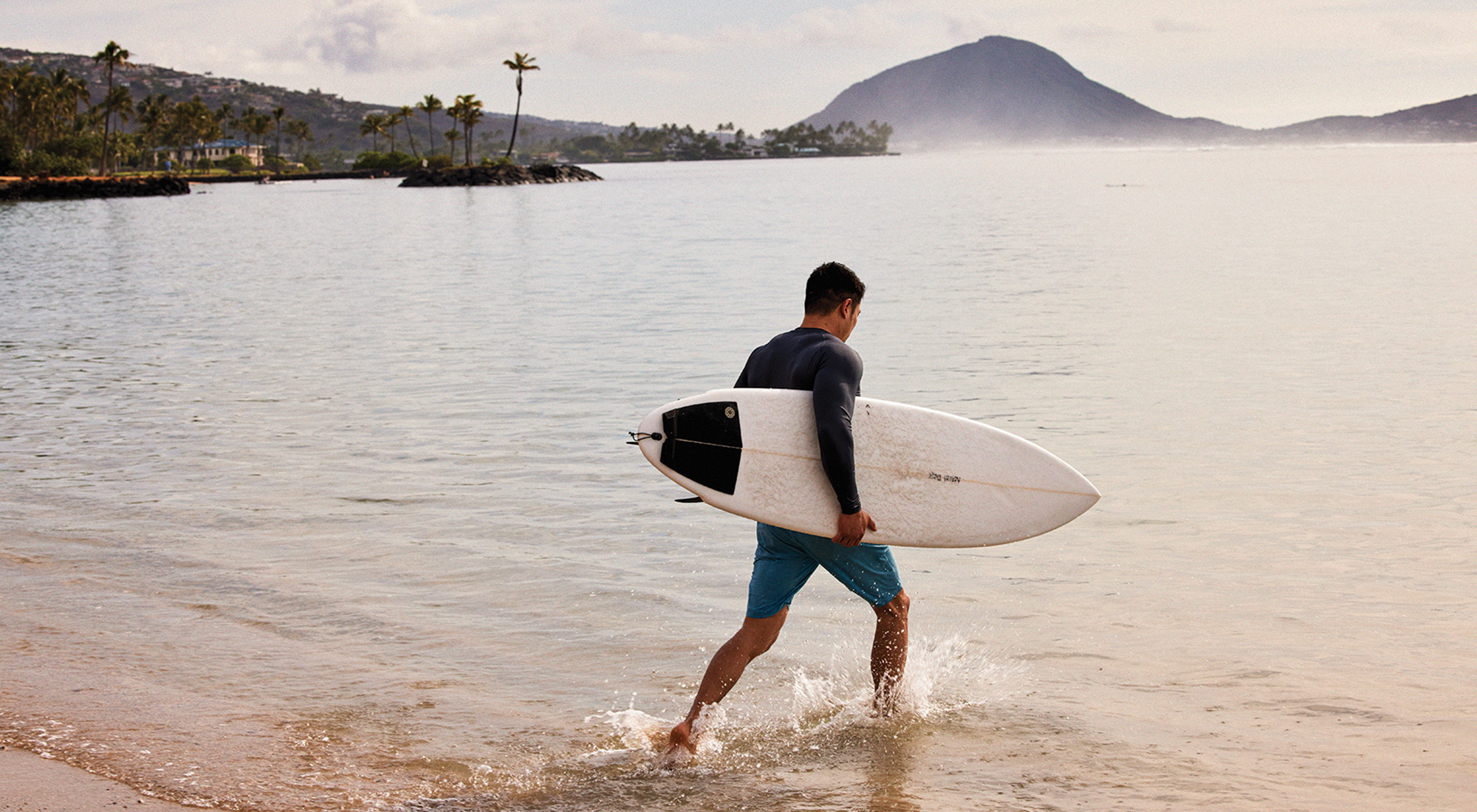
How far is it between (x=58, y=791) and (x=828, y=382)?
3126 millimetres

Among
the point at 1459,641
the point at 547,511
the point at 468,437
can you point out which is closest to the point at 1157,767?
the point at 1459,641

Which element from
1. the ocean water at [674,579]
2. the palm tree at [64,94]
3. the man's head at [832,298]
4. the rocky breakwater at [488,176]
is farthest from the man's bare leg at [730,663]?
the palm tree at [64,94]

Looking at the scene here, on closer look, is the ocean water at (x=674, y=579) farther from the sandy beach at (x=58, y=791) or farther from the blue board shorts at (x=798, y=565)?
the blue board shorts at (x=798, y=565)

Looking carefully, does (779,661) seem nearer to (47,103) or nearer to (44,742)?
(44,742)

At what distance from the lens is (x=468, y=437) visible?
11.1 meters

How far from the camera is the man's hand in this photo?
4285 mm

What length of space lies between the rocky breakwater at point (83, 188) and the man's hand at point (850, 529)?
332 ft

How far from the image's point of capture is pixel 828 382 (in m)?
4.10

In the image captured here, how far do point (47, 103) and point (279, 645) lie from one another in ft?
445

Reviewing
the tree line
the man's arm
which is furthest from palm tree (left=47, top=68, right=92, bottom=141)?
the man's arm

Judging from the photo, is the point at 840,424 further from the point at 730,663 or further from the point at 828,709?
the point at 828,709

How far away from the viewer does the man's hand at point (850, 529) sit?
4285mm

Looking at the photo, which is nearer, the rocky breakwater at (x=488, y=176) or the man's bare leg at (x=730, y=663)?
the man's bare leg at (x=730, y=663)

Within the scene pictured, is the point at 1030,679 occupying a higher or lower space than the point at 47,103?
lower
